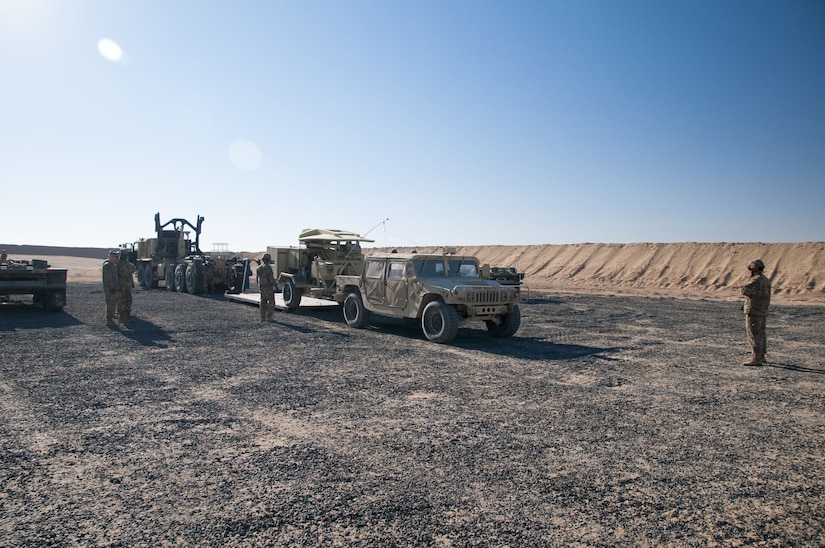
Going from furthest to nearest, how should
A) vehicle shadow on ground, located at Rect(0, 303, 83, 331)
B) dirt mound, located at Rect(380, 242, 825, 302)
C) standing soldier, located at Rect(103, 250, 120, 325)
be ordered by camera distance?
dirt mound, located at Rect(380, 242, 825, 302), standing soldier, located at Rect(103, 250, 120, 325), vehicle shadow on ground, located at Rect(0, 303, 83, 331)

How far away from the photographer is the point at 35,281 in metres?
13.0

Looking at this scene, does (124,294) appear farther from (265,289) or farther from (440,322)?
(440,322)

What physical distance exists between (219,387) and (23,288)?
9442 millimetres

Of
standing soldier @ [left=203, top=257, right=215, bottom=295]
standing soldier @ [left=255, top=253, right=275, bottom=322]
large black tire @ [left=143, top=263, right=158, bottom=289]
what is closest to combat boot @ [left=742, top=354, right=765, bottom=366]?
standing soldier @ [left=255, top=253, right=275, bottom=322]

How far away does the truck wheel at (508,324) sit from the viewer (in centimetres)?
1030

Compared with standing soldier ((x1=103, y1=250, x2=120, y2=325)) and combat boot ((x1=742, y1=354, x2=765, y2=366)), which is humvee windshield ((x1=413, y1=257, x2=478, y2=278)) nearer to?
combat boot ((x1=742, y1=354, x2=765, y2=366))

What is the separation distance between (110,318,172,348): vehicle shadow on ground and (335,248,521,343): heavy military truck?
3703 mm

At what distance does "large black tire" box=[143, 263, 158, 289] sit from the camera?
21.5 metres

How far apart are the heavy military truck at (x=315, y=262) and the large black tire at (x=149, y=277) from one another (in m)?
9.09

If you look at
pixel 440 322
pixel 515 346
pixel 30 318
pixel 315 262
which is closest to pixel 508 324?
pixel 515 346

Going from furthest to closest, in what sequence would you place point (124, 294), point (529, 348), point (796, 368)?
point (124, 294), point (529, 348), point (796, 368)

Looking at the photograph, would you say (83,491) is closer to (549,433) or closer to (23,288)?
(549,433)

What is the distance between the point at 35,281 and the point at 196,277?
608 cm

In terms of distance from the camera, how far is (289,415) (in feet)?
17.3
